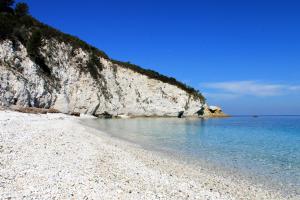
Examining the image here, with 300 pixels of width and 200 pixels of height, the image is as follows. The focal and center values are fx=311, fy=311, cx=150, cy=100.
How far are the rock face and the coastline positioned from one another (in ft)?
Result: 80.2

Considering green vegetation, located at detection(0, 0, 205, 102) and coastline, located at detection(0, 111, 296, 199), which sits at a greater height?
green vegetation, located at detection(0, 0, 205, 102)

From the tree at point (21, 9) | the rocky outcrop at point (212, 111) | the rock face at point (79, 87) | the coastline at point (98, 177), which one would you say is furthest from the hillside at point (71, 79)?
the coastline at point (98, 177)

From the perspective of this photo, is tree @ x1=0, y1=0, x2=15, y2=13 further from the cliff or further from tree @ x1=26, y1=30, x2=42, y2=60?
tree @ x1=26, y1=30, x2=42, y2=60

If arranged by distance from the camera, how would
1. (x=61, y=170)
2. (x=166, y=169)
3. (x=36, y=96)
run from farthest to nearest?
(x=36, y=96)
(x=166, y=169)
(x=61, y=170)

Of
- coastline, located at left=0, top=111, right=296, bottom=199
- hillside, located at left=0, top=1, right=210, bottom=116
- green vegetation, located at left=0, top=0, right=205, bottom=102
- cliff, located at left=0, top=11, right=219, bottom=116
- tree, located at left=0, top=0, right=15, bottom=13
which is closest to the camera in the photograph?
coastline, located at left=0, top=111, right=296, bottom=199

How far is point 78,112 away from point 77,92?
11.1 ft

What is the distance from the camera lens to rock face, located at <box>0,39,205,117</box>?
1501 inches

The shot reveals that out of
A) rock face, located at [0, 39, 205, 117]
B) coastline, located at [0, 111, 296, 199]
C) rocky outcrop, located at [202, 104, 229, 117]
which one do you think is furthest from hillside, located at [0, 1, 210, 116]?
coastline, located at [0, 111, 296, 199]

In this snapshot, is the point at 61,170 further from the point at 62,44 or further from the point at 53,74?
the point at 62,44

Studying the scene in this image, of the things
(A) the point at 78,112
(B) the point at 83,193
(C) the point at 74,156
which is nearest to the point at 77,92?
(A) the point at 78,112

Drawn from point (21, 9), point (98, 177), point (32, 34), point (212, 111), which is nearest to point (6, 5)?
point (21, 9)

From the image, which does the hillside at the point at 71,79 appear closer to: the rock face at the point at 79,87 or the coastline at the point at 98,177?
the rock face at the point at 79,87

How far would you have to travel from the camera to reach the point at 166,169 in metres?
11.1

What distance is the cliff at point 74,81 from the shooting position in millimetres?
39000
